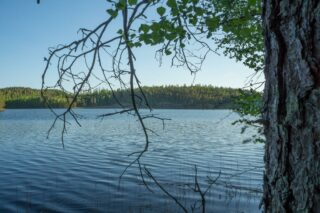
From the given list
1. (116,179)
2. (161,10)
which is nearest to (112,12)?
(161,10)

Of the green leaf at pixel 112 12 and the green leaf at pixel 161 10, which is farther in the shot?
the green leaf at pixel 161 10

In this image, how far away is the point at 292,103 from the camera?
1.58 metres

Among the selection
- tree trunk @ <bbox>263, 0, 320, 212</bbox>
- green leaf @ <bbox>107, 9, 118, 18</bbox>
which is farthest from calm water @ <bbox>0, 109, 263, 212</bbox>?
tree trunk @ <bbox>263, 0, 320, 212</bbox>

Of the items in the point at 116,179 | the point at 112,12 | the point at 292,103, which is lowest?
the point at 116,179

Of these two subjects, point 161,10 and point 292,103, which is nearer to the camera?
point 292,103

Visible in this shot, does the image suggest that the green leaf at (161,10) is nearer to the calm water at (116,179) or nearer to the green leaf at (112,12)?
the green leaf at (112,12)

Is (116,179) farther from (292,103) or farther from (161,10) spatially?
(292,103)

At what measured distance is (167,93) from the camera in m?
174

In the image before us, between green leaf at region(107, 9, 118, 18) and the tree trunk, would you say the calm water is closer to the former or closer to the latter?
green leaf at region(107, 9, 118, 18)

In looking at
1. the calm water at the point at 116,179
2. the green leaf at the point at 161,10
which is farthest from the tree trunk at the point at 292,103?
the calm water at the point at 116,179

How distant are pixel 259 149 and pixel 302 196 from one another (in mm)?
26412

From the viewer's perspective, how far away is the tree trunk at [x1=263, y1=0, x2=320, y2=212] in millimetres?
1498

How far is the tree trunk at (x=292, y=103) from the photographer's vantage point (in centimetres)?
150

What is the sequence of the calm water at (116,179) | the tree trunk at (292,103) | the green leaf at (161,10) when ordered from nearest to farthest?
the tree trunk at (292,103)
the green leaf at (161,10)
the calm water at (116,179)
